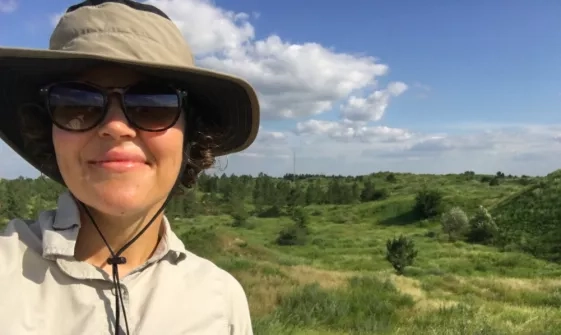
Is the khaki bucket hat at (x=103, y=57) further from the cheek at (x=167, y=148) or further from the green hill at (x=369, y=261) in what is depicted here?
the green hill at (x=369, y=261)

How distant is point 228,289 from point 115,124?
0.66 m

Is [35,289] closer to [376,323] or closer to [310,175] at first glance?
[376,323]

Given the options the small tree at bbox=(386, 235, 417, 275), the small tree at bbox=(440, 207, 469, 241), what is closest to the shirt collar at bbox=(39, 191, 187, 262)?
the small tree at bbox=(386, 235, 417, 275)

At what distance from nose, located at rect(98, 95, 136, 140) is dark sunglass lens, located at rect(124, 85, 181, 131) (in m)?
0.02

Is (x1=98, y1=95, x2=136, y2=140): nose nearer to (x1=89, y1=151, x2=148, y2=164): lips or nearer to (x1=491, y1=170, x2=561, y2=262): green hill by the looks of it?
(x1=89, y1=151, x2=148, y2=164): lips

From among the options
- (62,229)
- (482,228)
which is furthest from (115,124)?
(482,228)

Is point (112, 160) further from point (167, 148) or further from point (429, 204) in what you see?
point (429, 204)

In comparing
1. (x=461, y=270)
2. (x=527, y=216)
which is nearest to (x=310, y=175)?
(x=527, y=216)

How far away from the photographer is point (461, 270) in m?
26.7

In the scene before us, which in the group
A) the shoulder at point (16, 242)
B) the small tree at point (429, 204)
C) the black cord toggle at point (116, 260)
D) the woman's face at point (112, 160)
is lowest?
the small tree at point (429, 204)

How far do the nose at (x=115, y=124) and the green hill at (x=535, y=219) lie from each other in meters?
33.7

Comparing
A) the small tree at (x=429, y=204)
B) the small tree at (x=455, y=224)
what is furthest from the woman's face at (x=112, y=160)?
the small tree at (x=429, y=204)

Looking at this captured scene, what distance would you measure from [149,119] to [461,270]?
2701cm

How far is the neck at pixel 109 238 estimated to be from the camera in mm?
1656
